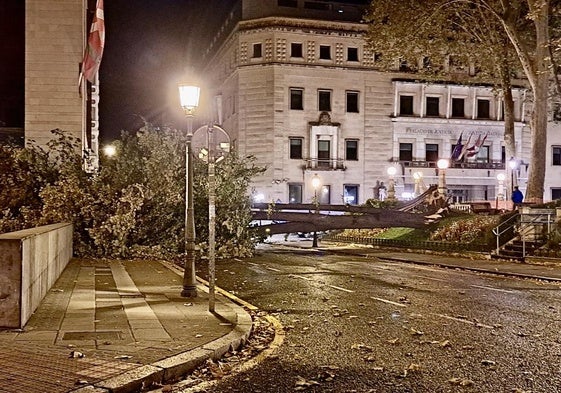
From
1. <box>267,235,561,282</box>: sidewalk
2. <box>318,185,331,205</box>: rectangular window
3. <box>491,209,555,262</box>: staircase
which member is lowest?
<box>267,235,561,282</box>: sidewalk

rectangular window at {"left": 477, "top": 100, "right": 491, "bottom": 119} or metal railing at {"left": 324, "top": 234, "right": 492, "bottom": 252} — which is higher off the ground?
rectangular window at {"left": 477, "top": 100, "right": 491, "bottom": 119}

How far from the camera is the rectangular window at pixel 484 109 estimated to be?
202ft

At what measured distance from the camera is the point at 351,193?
5831cm

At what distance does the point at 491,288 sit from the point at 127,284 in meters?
8.86

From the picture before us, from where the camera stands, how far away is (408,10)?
3338 centimetres

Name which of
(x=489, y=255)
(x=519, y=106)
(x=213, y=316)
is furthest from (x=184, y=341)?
(x=519, y=106)

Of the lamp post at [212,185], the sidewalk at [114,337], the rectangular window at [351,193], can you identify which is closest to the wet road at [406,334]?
the sidewalk at [114,337]

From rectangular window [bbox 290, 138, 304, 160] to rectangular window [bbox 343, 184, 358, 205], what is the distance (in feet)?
16.3

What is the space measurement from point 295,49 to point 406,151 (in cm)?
1340

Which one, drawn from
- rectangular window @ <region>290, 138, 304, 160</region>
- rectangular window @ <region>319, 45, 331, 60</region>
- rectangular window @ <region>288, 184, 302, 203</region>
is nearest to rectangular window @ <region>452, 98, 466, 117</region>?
rectangular window @ <region>319, 45, 331, 60</region>

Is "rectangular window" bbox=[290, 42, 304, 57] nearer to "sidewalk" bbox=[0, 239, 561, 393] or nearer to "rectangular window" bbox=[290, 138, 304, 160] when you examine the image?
"rectangular window" bbox=[290, 138, 304, 160]

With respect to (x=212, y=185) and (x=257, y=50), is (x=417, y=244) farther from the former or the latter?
(x=257, y=50)

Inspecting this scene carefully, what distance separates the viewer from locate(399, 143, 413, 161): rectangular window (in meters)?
59.4

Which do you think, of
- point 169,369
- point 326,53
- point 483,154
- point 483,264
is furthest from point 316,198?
point 169,369
